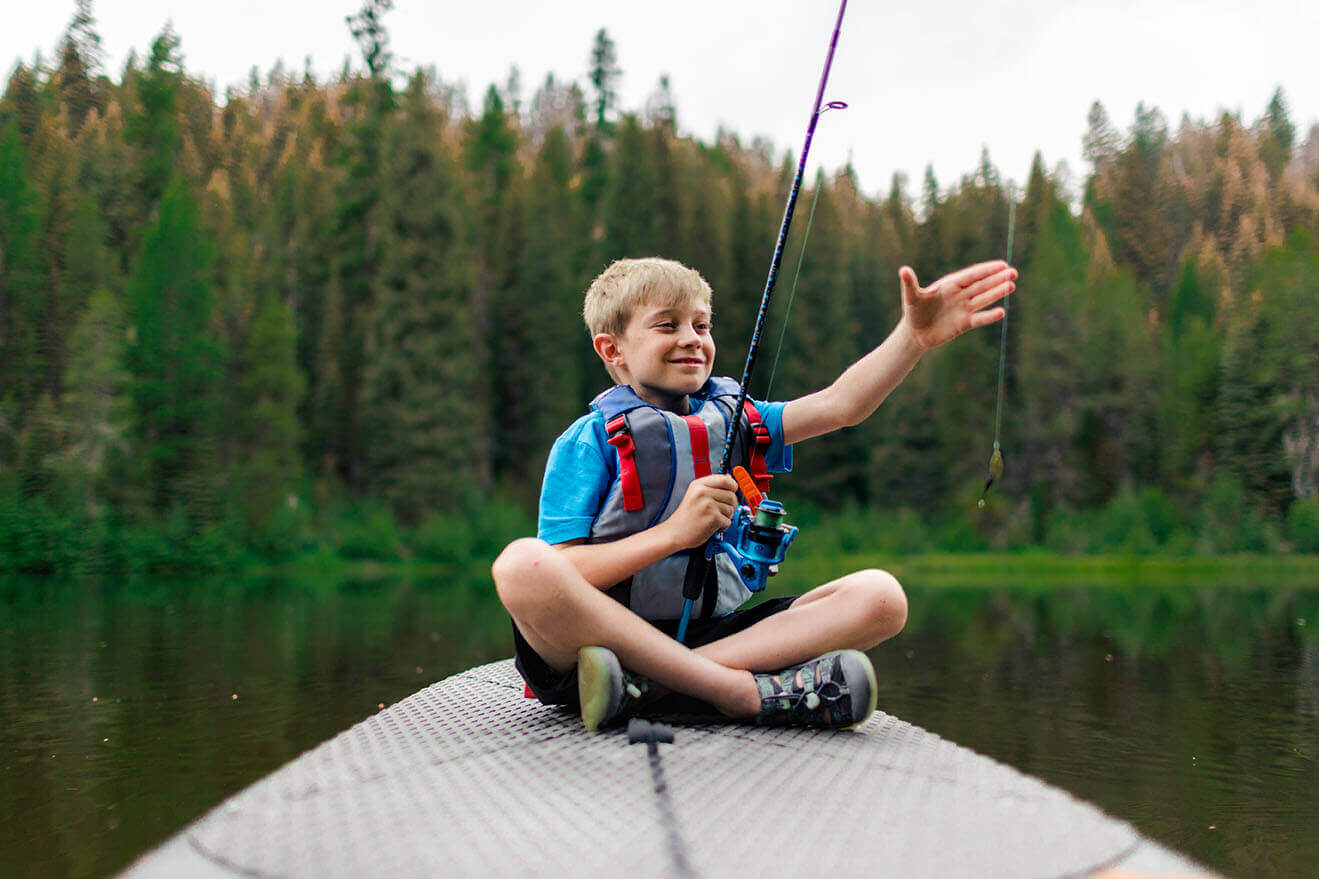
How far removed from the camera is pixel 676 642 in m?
2.99

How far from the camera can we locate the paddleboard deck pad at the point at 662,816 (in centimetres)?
191

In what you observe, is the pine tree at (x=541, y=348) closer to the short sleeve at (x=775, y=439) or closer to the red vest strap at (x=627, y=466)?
the short sleeve at (x=775, y=439)

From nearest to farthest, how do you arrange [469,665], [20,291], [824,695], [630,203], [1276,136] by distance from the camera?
1. [824,695]
2. [469,665]
3. [20,291]
4. [630,203]
5. [1276,136]

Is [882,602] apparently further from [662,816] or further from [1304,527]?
[1304,527]

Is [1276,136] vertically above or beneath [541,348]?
above

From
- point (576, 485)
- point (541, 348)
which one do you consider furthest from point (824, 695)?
point (541, 348)

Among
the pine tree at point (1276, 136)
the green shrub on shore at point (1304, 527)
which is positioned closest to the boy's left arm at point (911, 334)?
the green shrub on shore at point (1304, 527)

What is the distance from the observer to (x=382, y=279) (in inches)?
1158

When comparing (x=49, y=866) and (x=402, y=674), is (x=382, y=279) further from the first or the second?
(x=49, y=866)

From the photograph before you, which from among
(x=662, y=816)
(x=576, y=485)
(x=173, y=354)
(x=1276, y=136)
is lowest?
(x=662, y=816)

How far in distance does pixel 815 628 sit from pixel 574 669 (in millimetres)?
645

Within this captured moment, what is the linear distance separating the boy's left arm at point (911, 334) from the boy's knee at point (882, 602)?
1.38ft

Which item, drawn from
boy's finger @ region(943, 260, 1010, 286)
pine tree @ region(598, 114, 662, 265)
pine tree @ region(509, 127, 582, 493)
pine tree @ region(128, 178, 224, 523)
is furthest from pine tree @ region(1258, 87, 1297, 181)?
boy's finger @ region(943, 260, 1010, 286)

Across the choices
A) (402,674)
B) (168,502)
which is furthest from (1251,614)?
(168,502)
